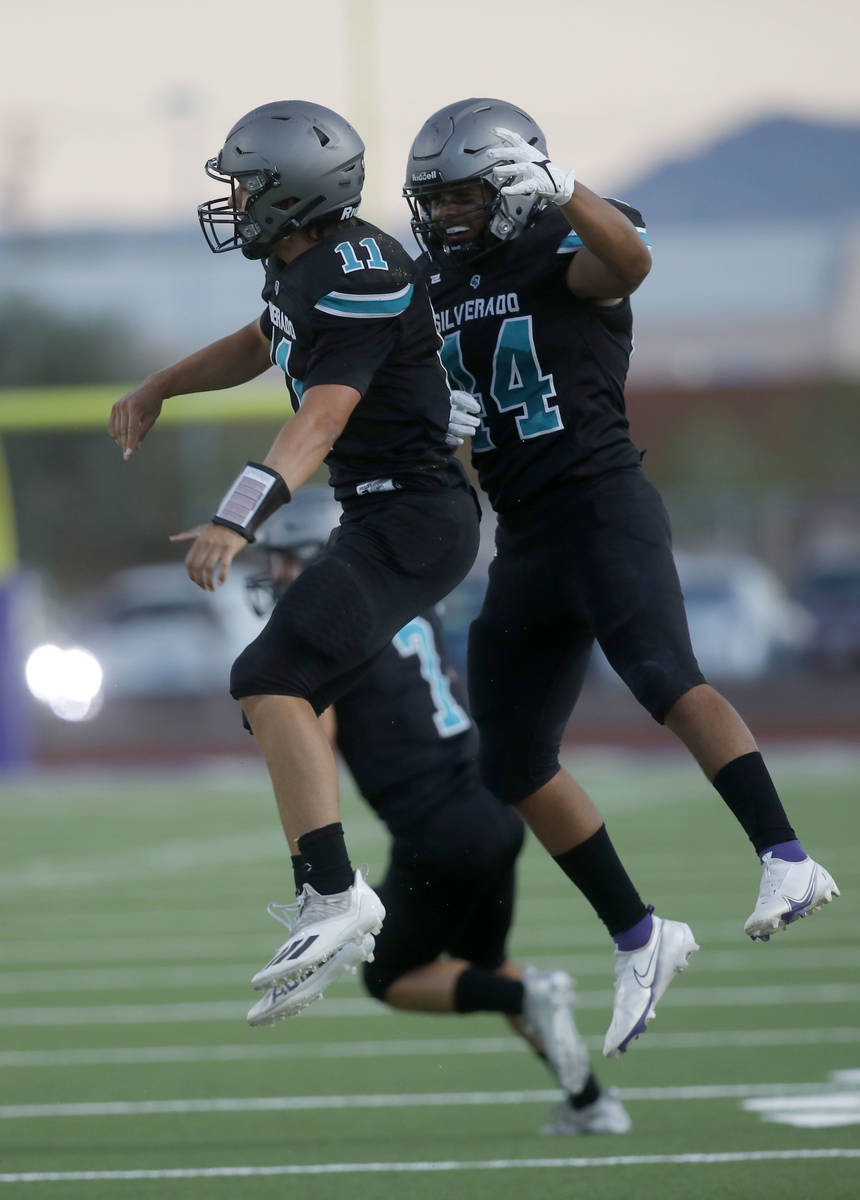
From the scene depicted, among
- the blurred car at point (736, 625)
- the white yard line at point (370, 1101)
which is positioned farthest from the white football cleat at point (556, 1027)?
the blurred car at point (736, 625)

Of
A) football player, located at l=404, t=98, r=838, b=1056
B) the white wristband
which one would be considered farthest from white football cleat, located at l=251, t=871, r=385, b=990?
the white wristband

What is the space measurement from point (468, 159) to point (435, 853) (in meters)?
1.92

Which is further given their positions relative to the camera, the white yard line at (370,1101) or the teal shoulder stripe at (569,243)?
the white yard line at (370,1101)

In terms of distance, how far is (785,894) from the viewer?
4.12 meters

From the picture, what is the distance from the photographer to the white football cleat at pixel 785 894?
13.4ft

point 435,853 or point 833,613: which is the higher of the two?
point 833,613

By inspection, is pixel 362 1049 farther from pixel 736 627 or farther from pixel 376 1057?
pixel 736 627

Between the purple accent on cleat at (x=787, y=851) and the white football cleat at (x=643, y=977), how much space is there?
0.41 m

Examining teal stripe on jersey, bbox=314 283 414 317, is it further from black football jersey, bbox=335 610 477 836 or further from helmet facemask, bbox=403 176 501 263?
black football jersey, bbox=335 610 477 836

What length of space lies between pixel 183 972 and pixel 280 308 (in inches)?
170

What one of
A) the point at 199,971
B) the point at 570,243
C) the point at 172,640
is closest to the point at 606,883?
the point at 570,243

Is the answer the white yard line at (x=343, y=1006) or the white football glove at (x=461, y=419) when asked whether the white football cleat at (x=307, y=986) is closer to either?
the white football glove at (x=461, y=419)

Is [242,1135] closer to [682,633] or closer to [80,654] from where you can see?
[80,654]

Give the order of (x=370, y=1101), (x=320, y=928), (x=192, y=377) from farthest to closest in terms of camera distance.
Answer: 1. (x=370, y=1101)
2. (x=192, y=377)
3. (x=320, y=928)
